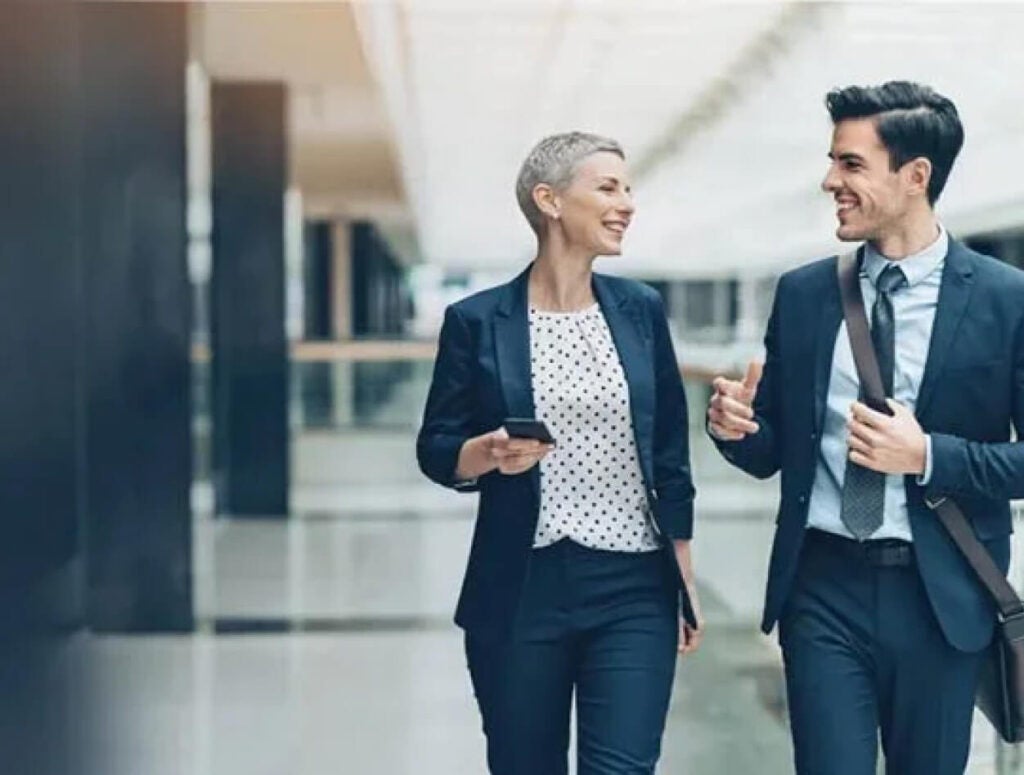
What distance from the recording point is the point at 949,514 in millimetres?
2648

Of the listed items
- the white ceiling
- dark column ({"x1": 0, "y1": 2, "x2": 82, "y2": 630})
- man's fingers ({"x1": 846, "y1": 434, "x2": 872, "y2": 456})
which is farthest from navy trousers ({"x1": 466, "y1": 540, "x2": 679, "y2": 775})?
the white ceiling

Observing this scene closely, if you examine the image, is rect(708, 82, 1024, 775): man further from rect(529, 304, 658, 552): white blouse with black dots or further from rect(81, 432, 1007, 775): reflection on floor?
rect(81, 432, 1007, 775): reflection on floor

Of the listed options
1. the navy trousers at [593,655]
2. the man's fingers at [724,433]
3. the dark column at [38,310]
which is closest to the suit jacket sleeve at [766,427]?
the man's fingers at [724,433]

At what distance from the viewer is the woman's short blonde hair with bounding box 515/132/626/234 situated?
117 inches

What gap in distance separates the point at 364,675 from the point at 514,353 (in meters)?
3.68

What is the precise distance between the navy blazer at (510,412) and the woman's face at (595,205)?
0.10m

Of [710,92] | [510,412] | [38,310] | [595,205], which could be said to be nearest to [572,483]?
[510,412]

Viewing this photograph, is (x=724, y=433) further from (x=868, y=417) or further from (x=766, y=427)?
(x=868, y=417)

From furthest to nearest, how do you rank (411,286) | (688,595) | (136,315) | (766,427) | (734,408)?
1. (411,286)
2. (136,315)
3. (688,595)
4. (766,427)
5. (734,408)

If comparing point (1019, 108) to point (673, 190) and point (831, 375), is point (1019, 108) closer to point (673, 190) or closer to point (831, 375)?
point (673, 190)

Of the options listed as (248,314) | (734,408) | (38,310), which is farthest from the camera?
(248,314)

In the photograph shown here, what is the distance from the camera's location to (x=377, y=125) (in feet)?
36.9

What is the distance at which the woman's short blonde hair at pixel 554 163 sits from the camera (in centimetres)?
298

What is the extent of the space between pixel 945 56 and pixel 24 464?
3.01 meters
